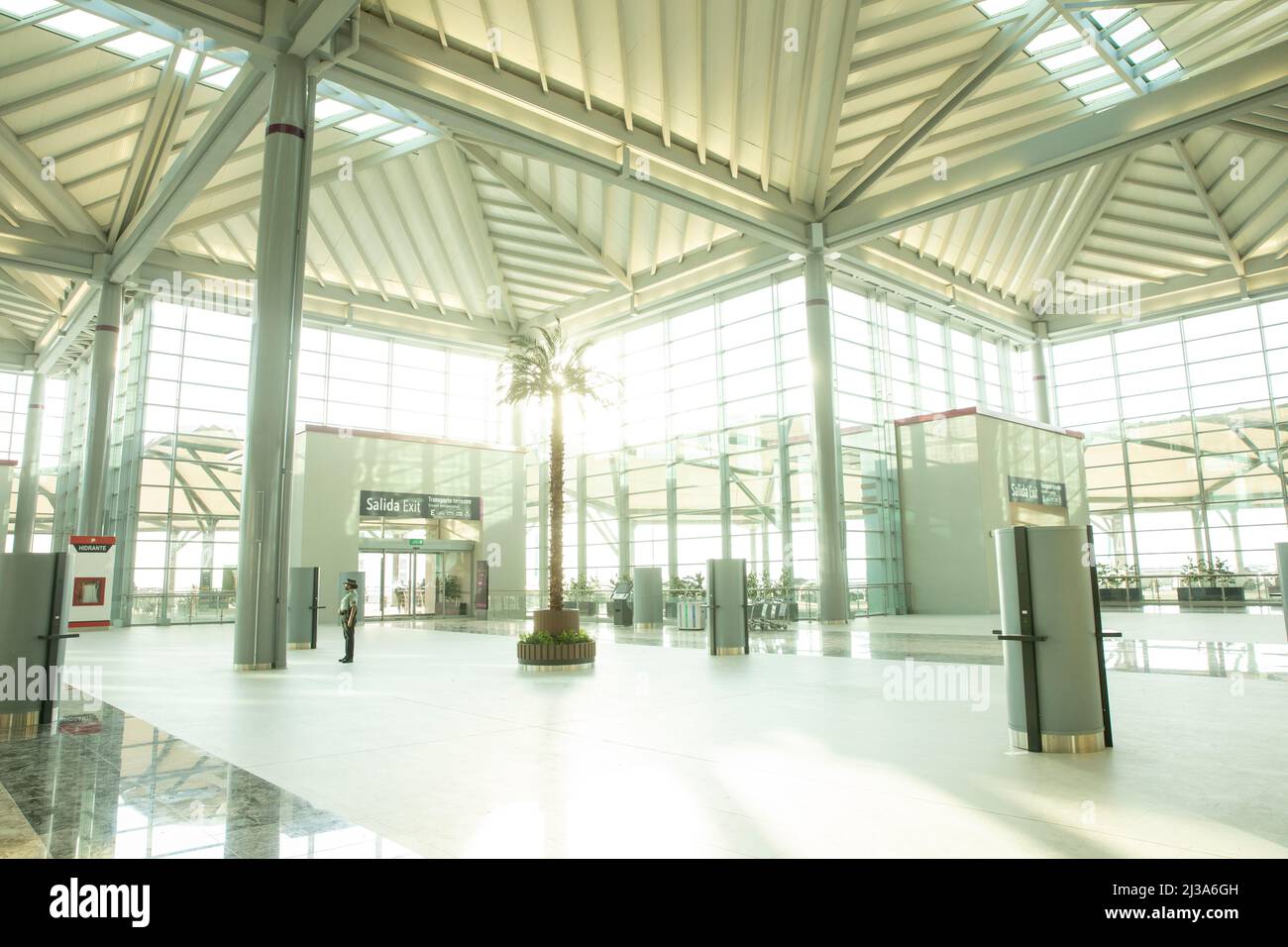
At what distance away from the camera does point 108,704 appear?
874 cm

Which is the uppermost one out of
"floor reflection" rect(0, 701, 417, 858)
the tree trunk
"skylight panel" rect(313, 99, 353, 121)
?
"skylight panel" rect(313, 99, 353, 121)

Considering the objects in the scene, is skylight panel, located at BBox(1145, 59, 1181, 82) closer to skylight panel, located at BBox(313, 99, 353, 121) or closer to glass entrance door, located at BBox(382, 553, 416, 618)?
skylight panel, located at BBox(313, 99, 353, 121)

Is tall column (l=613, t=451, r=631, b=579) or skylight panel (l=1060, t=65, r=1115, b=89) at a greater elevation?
skylight panel (l=1060, t=65, r=1115, b=89)

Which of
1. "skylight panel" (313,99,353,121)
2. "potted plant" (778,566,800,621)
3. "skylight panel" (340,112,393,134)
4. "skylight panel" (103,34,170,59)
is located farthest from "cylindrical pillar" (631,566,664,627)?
"skylight panel" (103,34,170,59)

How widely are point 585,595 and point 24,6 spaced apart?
72.9ft

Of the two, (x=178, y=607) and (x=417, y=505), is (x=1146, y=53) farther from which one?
(x=178, y=607)

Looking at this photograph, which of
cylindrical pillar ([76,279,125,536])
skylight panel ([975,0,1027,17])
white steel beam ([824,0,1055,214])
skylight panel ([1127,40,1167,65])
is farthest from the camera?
cylindrical pillar ([76,279,125,536])

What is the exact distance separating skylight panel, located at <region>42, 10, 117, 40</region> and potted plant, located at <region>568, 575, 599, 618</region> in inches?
804

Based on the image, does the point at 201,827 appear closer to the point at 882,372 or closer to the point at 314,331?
the point at 882,372

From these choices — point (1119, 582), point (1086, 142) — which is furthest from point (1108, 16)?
point (1119, 582)

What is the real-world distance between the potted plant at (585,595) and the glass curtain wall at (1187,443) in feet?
71.1

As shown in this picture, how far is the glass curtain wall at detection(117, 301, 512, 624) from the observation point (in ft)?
91.1

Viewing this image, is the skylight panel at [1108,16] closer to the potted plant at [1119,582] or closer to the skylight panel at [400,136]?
the potted plant at [1119,582]
